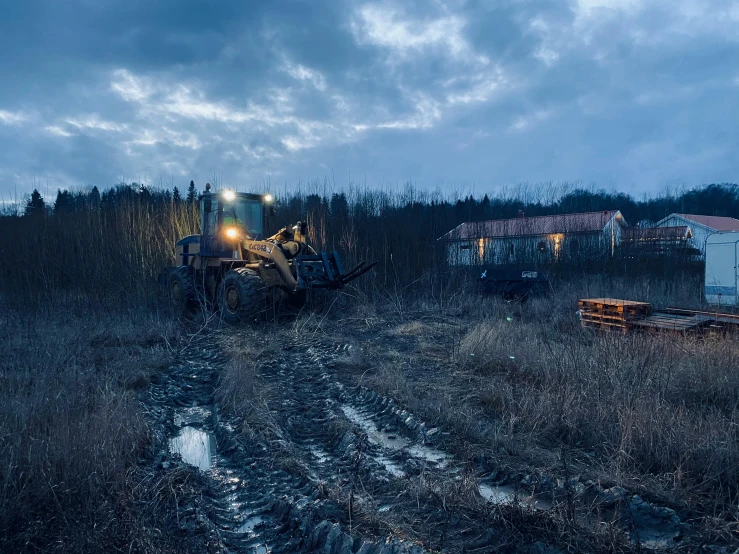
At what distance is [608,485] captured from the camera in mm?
3164

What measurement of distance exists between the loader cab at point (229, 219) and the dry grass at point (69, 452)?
4515 mm

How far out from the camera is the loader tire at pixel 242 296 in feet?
31.9

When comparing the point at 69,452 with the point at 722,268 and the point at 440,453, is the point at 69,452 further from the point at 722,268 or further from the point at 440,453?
the point at 722,268

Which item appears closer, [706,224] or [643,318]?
[643,318]

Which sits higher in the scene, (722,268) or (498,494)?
(722,268)

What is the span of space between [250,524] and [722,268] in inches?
499

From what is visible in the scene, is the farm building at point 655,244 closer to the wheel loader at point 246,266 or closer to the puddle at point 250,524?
the wheel loader at point 246,266

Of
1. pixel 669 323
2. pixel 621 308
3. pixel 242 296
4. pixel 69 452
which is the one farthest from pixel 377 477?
pixel 242 296

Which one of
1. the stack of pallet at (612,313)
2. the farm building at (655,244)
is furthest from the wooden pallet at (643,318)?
the farm building at (655,244)

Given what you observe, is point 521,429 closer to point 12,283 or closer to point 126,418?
point 126,418

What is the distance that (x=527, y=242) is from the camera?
17.4 meters

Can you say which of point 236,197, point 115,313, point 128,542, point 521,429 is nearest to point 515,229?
point 236,197

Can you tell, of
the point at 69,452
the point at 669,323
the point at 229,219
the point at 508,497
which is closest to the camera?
the point at 508,497

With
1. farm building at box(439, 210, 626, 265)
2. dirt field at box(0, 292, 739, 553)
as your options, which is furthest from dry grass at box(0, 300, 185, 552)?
farm building at box(439, 210, 626, 265)
